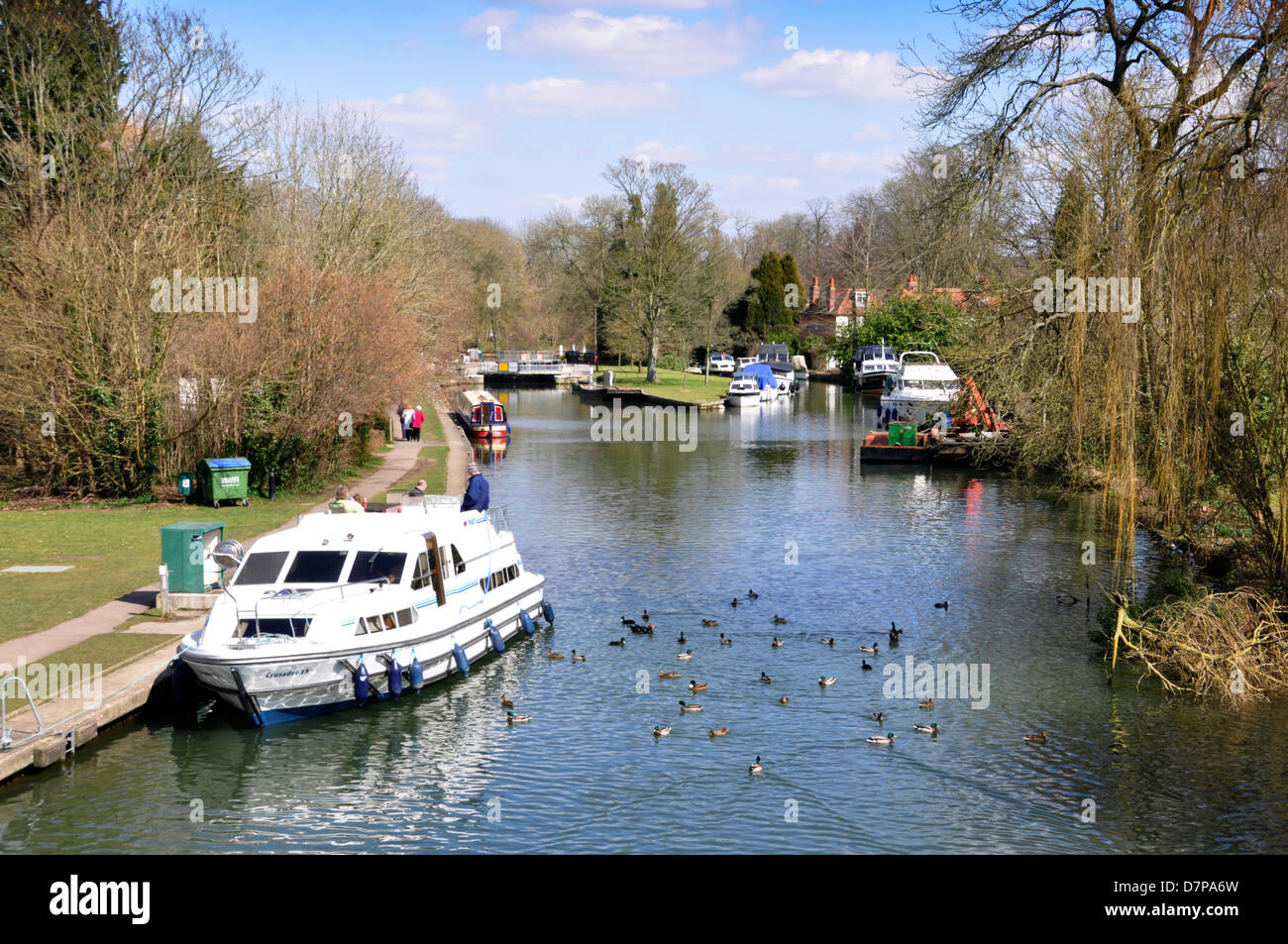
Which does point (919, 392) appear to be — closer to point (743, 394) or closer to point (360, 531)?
point (743, 394)

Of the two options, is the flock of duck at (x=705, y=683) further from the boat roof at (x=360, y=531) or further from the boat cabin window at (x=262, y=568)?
the boat cabin window at (x=262, y=568)

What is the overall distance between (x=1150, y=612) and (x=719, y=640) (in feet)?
25.2

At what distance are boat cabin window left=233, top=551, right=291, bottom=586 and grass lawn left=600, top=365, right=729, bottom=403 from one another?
67230mm

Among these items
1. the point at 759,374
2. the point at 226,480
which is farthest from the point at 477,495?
the point at 759,374

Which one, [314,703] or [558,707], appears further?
[558,707]

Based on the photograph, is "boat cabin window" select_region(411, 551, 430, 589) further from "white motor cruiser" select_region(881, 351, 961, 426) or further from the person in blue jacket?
"white motor cruiser" select_region(881, 351, 961, 426)

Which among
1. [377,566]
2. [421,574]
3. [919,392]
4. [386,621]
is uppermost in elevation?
[919,392]

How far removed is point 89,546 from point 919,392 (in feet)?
136

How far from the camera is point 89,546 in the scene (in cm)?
2659

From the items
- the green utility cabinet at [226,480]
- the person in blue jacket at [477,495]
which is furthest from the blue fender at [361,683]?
the green utility cabinet at [226,480]

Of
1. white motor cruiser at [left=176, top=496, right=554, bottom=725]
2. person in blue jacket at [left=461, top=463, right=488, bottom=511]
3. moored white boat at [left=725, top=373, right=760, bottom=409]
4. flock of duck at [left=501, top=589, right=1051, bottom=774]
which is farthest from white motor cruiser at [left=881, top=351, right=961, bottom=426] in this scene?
white motor cruiser at [left=176, top=496, right=554, bottom=725]
